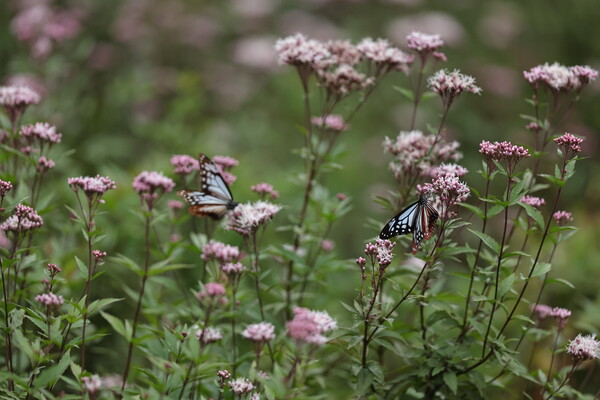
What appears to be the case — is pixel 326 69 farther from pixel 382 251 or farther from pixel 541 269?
pixel 541 269

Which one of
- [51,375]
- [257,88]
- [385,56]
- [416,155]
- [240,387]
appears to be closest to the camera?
[51,375]

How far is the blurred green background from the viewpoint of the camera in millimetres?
5246

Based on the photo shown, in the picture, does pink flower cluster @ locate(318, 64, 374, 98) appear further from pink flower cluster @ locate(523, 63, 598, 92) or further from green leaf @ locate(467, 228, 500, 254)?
green leaf @ locate(467, 228, 500, 254)

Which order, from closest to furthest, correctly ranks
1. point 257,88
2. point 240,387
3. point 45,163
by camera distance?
point 240,387, point 45,163, point 257,88

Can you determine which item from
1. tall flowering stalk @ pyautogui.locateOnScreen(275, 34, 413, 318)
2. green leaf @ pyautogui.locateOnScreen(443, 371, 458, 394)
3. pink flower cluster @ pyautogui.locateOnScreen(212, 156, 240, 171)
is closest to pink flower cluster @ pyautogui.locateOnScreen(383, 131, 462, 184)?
tall flowering stalk @ pyautogui.locateOnScreen(275, 34, 413, 318)

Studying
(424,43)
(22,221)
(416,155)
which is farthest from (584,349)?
(22,221)

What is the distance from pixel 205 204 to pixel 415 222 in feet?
3.40

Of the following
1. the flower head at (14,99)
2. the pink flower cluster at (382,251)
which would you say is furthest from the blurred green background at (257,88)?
the pink flower cluster at (382,251)

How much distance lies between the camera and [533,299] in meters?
4.95

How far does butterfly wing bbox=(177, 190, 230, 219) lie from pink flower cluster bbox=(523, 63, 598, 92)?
4.89ft

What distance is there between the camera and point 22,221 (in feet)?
7.88

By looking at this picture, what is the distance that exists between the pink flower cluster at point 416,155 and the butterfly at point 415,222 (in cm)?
48

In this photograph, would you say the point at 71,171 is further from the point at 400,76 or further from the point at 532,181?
the point at 400,76

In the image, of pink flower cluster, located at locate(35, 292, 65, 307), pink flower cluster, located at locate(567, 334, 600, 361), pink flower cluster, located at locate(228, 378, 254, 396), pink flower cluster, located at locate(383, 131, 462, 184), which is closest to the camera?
pink flower cluster, located at locate(228, 378, 254, 396)
